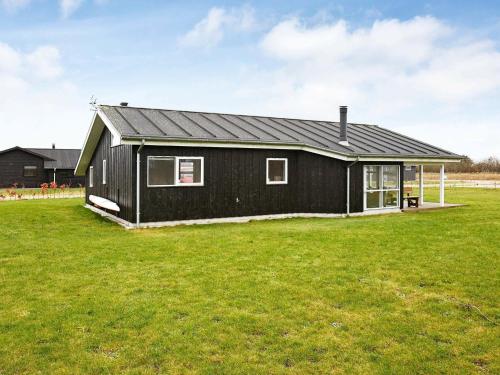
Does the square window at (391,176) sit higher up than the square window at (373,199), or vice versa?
the square window at (391,176)

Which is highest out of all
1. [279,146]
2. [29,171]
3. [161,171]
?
[279,146]

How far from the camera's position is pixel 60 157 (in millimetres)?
43594

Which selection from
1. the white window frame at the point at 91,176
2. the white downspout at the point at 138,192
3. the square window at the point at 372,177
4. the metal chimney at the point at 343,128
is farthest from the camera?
the white window frame at the point at 91,176

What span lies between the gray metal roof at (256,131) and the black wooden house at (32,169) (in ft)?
92.2

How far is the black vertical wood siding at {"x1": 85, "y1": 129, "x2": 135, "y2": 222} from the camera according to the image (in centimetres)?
1327

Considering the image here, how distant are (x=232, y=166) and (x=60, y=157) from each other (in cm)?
3492

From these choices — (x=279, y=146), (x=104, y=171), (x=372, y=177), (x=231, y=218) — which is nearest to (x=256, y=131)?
(x=279, y=146)

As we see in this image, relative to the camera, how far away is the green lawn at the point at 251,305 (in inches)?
163

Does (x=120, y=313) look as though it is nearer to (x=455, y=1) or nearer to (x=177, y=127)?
(x=177, y=127)

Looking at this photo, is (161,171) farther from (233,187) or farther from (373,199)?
(373,199)

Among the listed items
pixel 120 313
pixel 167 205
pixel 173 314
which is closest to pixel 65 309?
pixel 120 313

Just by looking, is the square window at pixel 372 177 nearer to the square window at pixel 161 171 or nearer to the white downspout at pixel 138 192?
the square window at pixel 161 171

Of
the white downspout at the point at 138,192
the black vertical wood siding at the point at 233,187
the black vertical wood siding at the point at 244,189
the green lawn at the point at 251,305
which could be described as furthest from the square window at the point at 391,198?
the white downspout at the point at 138,192

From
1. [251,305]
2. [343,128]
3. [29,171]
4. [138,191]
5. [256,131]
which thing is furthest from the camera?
[29,171]
